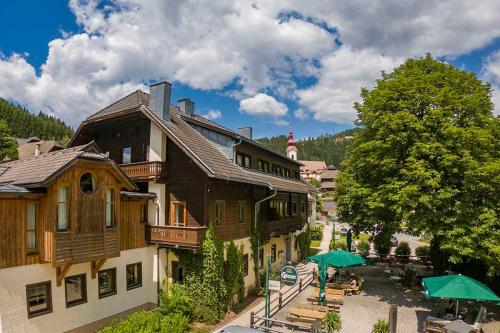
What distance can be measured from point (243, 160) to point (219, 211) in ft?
22.4

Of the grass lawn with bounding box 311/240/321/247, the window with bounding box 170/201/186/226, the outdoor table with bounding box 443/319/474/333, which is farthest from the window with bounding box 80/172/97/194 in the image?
the grass lawn with bounding box 311/240/321/247

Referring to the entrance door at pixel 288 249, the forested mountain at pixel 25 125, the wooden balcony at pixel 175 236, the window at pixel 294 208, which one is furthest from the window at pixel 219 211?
the forested mountain at pixel 25 125

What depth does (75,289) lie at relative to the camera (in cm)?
1467

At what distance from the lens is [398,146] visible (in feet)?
64.5

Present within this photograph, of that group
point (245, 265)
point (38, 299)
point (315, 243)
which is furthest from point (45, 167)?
point (315, 243)

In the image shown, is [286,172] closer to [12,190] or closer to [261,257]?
[261,257]

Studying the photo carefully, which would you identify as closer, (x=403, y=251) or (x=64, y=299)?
(x=64, y=299)

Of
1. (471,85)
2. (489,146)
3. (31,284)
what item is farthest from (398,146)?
(31,284)

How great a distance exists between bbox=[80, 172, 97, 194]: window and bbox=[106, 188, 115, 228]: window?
3.19ft

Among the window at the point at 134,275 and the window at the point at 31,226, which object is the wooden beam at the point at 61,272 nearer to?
the window at the point at 31,226

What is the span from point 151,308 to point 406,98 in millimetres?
18500

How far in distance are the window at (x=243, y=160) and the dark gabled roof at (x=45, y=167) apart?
9.48 metres

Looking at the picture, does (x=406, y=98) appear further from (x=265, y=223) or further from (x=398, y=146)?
(x=265, y=223)

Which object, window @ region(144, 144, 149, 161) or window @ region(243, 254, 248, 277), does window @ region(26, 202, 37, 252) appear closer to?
window @ region(144, 144, 149, 161)
